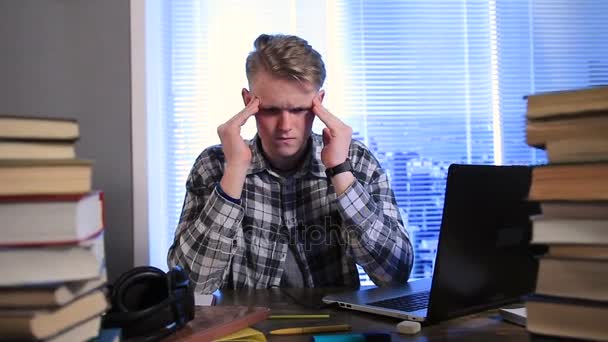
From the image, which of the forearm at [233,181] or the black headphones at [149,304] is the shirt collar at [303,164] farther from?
the black headphones at [149,304]

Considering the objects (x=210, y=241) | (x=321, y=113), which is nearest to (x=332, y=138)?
(x=321, y=113)

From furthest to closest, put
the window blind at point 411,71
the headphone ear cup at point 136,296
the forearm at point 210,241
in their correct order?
the window blind at point 411,71, the forearm at point 210,241, the headphone ear cup at point 136,296

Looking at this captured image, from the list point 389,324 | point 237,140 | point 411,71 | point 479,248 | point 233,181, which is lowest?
point 389,324

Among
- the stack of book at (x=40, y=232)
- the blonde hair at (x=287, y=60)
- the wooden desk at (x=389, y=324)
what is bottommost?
the wooden desk at (x=389, y=324)

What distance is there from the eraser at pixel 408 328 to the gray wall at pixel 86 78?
1.17 meters

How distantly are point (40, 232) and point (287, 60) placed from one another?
1082mm

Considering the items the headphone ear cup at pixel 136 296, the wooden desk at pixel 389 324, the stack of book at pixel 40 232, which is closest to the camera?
the stack of book at pixel 40 232

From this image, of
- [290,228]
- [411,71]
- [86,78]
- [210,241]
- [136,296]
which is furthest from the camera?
[411,71]

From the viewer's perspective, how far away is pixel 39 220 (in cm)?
43

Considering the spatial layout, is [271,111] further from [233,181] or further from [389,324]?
[389,324]

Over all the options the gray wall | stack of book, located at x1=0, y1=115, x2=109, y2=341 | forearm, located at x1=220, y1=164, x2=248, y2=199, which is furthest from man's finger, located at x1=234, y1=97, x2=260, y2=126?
stack of book, located at x1=0, y1=115, x2=109, y2=341

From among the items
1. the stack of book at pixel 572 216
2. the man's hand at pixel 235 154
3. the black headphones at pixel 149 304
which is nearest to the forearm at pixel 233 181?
the man's hand at pixel 235 154

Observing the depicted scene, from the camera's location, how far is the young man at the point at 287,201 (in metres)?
1.39

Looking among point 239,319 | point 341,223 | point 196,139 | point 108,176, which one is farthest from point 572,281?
point 196,139
